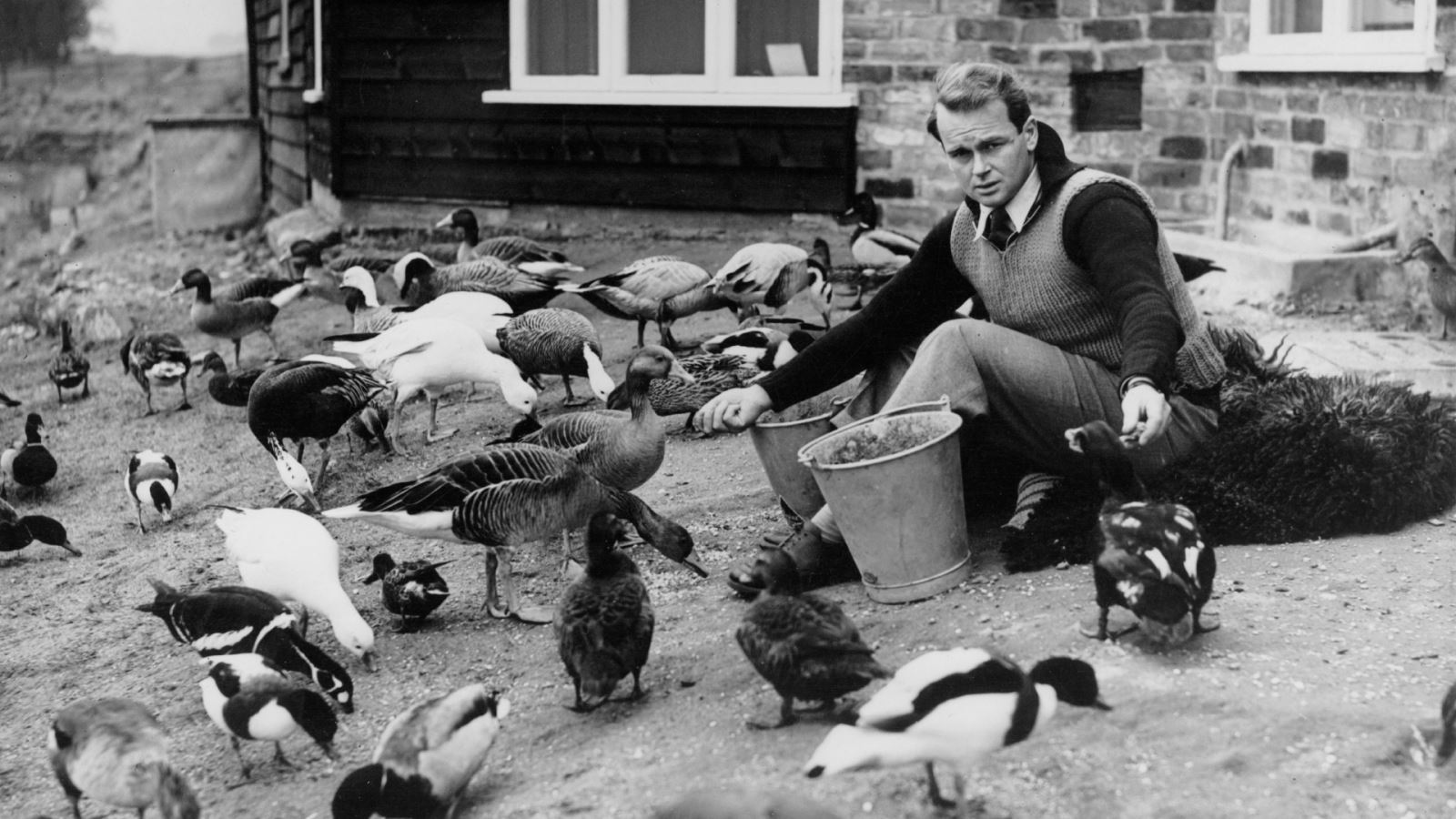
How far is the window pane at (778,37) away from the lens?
1336 cm

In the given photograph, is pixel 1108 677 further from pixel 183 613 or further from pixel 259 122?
pixel 259 122

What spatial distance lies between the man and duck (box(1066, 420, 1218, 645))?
60 cm

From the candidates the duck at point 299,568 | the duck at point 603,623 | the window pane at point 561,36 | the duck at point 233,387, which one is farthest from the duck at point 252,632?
the window pane at point 561,36

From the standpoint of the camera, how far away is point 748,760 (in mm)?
4270

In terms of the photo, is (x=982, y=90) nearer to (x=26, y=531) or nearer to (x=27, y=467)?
(x=26, y=531)

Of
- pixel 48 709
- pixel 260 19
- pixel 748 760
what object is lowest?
pixel 48 709

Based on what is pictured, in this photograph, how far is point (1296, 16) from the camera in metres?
11.8

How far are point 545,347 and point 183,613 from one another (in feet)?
13.3

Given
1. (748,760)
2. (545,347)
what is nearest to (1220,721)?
(748,760)

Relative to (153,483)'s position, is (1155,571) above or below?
above

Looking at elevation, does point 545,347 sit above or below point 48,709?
above

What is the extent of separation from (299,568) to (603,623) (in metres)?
1.60

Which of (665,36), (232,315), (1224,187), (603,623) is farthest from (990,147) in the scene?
(665,36)

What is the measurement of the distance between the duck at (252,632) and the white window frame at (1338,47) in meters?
7.91
